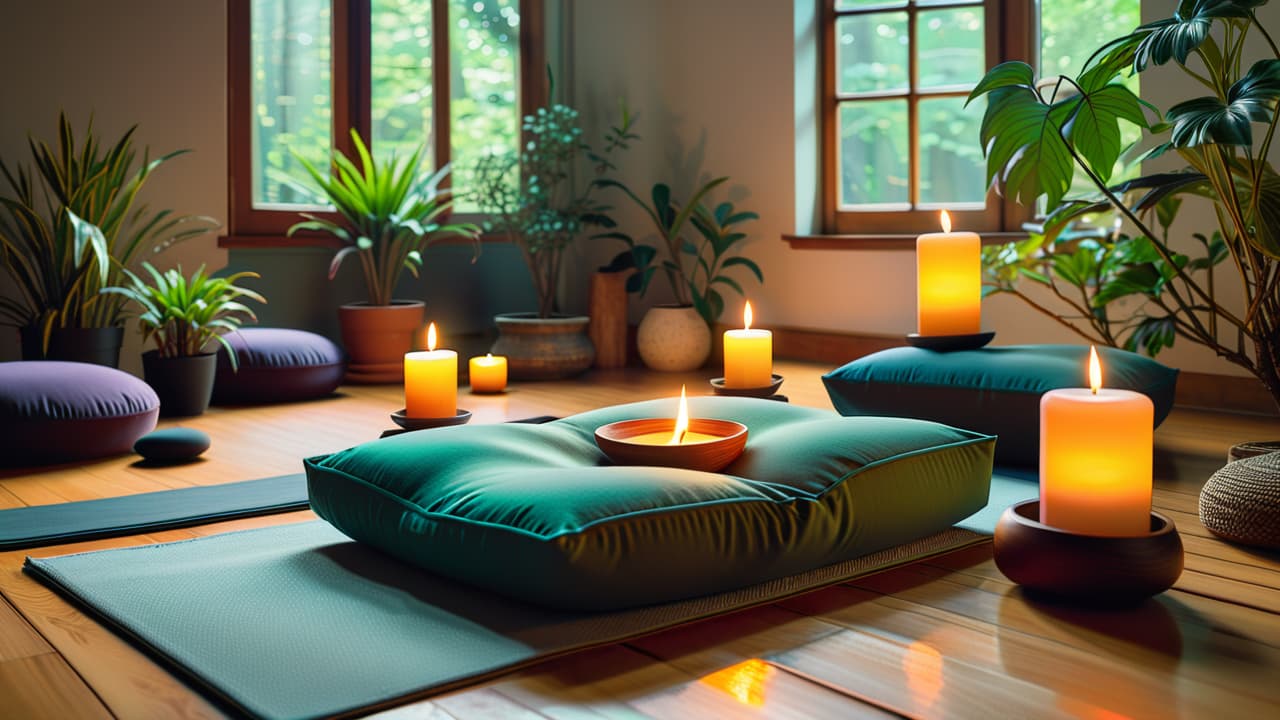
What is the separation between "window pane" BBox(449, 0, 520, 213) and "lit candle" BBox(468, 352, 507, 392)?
1.05 meters

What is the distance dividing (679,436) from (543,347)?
256cm

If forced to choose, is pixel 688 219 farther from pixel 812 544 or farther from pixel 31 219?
pixel 812 544

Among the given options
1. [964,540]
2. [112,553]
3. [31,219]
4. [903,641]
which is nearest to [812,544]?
[903,641]

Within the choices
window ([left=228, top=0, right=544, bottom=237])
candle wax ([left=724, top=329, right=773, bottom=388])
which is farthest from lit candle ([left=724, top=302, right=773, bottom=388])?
window ([left=228, top=0, right=544, bottom=237])

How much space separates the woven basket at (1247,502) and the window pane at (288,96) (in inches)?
124

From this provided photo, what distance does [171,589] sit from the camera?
59.0 inches

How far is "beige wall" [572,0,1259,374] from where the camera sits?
434 cm

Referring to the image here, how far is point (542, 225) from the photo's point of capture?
4.27 metres

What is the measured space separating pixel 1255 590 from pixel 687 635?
0.77 metres

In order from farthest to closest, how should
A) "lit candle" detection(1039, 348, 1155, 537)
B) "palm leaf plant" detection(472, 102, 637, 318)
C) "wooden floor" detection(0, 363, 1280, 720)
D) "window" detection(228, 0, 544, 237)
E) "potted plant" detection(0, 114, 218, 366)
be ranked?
"palm leaf plant" detection(472, 102, 637, 318) < "window" detection(228, 0, 544, 237) < "potted plant" detection(0, 114, 218, 366) < "lit candle" detection(1039, 348, 1155, 537) < "wooden floor" detection(0, 363, 1280, 720)

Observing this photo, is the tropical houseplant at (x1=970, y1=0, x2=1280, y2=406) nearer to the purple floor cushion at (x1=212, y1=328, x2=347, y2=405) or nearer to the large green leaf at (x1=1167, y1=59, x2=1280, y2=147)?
the large green leaf at (x1=1167, y1=59, x2=1280, y2=147)

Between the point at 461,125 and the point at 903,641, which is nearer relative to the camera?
the point at 903,641

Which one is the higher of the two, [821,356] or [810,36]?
[810,36]

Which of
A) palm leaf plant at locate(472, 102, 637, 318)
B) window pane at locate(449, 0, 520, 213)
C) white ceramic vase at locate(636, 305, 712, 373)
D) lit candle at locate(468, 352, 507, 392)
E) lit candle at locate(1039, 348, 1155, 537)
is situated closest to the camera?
lit candle at locate(1039, 348, 1155, 537)
